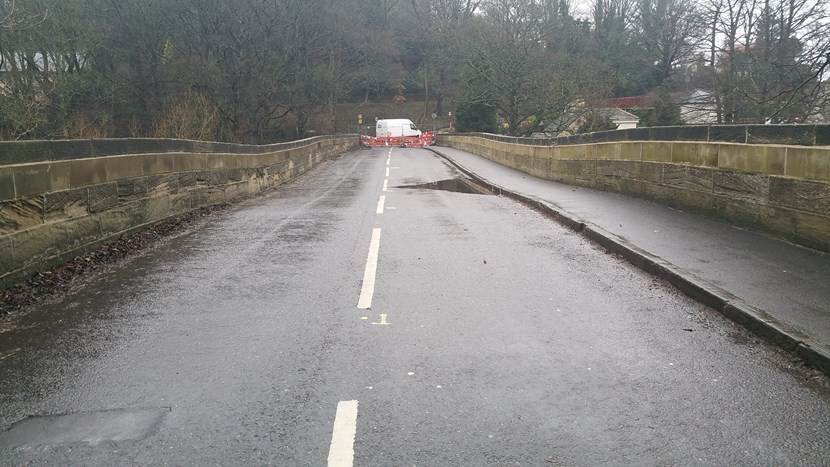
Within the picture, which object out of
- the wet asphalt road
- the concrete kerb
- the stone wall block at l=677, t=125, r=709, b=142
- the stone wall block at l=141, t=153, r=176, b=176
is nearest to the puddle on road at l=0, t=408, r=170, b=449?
the wet asphalt road

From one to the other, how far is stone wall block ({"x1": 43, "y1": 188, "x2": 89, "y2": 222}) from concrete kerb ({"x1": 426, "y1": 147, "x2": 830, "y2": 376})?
23.8 feet

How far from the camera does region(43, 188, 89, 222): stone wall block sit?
735 centimetres

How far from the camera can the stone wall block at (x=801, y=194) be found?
716cm

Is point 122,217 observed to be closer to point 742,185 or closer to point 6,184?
point 6,184

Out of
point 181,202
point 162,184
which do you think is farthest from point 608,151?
point 162,184

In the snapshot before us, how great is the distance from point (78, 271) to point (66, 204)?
0.91m

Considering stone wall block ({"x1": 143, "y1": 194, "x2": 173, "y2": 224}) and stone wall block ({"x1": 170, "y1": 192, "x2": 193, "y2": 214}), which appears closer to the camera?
stone wall block ({"x1": 143, "y1": 194, "x2": 173, "y2": 224})

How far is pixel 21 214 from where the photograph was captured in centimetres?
677

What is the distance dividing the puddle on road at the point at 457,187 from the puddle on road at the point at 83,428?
14.1m

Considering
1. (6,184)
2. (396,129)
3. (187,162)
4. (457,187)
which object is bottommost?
(457,187)

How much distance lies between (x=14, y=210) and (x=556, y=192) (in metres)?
12.0

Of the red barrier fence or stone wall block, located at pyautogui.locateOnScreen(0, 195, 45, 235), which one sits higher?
the red barrier fence

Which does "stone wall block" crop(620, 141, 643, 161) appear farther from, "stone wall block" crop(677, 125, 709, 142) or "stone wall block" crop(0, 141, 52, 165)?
"stone wall block" crop(0, 141, 52, 165)

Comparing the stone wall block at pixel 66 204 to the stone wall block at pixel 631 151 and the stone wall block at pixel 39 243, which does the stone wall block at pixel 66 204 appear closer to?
the stone wall block at pixel 39 243
